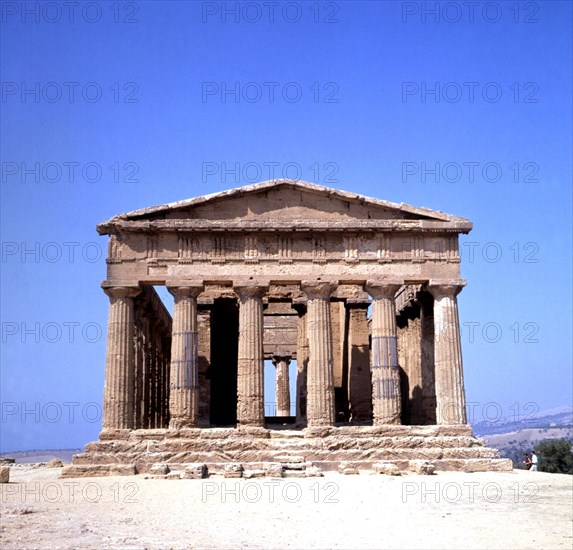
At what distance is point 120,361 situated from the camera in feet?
84.7

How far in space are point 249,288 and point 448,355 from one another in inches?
280

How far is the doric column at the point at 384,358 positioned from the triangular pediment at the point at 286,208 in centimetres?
253

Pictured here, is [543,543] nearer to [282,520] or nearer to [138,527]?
[282,520]

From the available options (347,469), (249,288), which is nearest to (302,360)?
(249,288)

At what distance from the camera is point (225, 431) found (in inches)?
986

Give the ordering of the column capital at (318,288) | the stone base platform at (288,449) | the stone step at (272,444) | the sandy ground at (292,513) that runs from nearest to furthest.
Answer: the sandy ground at (292,513), the stone base platform at (288,449), the stone step at (272,444), the column capital at (318,288)

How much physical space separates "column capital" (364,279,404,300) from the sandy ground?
7350mm

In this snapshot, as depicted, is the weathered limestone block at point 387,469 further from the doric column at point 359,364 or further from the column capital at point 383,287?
the doric column at point 359,364

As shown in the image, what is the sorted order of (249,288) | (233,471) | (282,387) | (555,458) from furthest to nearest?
1. (282,387)
2. (555,458)
3. (249,288)
4. (233,471)

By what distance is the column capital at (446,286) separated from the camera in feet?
87.5

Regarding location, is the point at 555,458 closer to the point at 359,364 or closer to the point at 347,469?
the point at 359,364

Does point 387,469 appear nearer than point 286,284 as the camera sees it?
Yes

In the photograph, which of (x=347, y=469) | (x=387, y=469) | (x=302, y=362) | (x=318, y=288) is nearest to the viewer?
(x=387, y=469)

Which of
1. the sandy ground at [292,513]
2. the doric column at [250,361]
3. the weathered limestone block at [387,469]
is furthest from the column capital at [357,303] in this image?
the sandy ground at [292,513]
